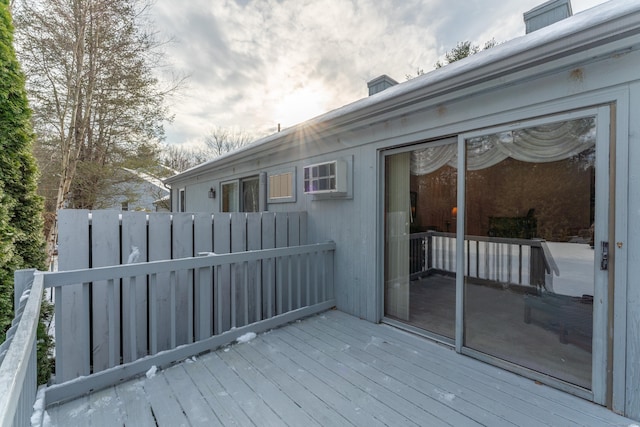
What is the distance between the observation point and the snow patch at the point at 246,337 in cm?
277

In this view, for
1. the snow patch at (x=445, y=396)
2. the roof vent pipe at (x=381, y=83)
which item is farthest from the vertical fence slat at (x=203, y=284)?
the roof vent pipe at (x=381, y=83)

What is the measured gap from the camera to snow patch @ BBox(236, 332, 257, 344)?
9.08 feet

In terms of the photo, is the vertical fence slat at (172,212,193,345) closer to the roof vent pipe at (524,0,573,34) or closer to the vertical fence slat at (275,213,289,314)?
the vertical fence slat at (275,213,289,314)

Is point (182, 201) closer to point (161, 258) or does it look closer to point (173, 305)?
point (161, 258)

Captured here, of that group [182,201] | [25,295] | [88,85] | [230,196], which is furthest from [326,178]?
[182,201]

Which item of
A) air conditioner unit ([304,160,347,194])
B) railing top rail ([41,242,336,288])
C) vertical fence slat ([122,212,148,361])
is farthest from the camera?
air conditioner unit ([304,160,347,194])

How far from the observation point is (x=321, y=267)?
3596mm

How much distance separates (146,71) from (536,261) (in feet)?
28.2

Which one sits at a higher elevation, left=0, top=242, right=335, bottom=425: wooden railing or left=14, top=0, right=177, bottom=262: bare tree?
left=14, top=0, right=177, bottom=262: bare tree

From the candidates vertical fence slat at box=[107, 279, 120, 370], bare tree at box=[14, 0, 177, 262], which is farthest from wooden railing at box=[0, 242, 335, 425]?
bare tree at box=[14, 0, 177, 262]

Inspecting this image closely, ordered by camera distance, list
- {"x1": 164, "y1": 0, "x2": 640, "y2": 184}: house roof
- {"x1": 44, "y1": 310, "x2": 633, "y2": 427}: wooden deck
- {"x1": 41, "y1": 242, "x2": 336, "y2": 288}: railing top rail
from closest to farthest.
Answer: {"x1": 164, "y1": 0, "x2": 640, "y2": 184}: house roof
{"x1": 44, "y1": 310, "x2": 633, "y2": 427}: wooden deck
{"x1": 41, "y1": 242, "x2": 336, "y2": 288}: railing top rail

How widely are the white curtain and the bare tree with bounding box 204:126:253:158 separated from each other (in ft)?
64.8

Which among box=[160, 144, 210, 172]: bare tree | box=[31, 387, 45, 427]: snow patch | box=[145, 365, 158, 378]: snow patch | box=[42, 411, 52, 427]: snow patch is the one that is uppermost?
box=[160, 144, 210, 172]: bare tree

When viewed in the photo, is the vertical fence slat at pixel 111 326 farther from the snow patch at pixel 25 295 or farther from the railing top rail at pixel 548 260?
the railing top rail at pixel 548 260
